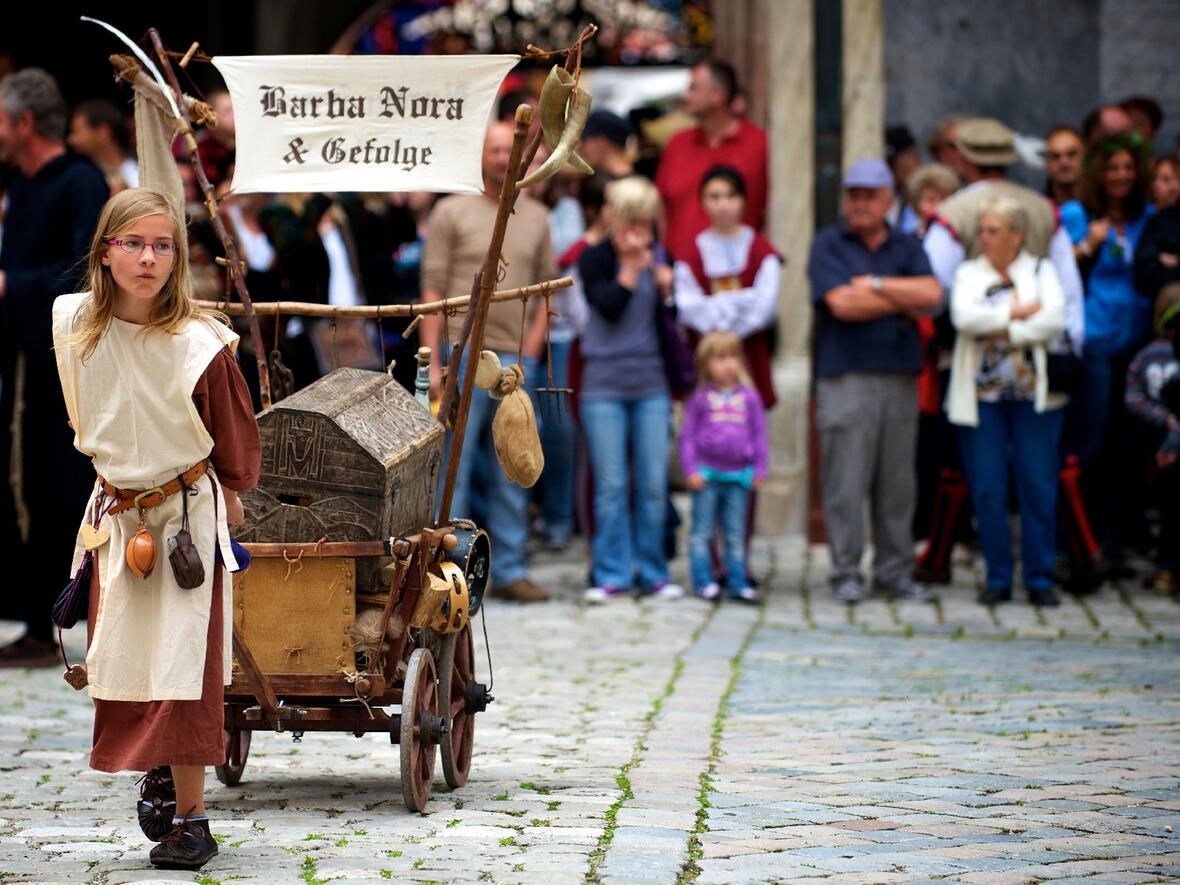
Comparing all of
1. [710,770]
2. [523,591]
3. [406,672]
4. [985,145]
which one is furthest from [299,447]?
[985,145]

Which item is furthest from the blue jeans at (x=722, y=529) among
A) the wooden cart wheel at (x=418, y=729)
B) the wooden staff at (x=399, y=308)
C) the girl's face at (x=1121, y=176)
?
the wooden cart wheel at (x=418, y=729)

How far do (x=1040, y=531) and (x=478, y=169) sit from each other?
16.5 feet

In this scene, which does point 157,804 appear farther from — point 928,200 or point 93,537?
point 928,200

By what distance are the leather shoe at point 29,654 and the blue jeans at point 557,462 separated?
3.18 m

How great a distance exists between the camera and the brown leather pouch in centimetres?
512

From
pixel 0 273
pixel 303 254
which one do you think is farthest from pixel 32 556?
pixel 303 254

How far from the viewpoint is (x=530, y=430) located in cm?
621

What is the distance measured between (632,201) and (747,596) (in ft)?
6.48

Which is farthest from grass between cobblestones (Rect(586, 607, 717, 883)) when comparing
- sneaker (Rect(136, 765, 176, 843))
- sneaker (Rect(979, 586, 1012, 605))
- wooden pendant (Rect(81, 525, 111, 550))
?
sneaker (Rect(979, 586, 1012, 605))

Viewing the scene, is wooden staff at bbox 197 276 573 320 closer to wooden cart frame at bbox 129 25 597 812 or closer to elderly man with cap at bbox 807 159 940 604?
wooden cart frame at bbox 129 25 597 812

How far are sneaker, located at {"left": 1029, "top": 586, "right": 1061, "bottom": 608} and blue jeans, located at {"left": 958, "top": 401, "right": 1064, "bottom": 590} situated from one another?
0.07 ft

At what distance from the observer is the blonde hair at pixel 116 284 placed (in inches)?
202

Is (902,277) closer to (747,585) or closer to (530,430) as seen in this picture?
(747,585)

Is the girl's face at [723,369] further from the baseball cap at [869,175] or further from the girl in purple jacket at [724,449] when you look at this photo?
the baseball cap at [869,175]
